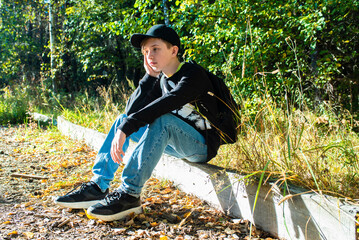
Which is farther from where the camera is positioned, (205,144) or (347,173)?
(205,144)

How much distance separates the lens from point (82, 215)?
2.35 m

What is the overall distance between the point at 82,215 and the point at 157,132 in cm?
90

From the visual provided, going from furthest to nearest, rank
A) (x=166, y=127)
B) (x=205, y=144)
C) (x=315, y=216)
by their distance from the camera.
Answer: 1. (x=205, y=144)
2. (x=166, y=127)
3. (x=315, y=216)

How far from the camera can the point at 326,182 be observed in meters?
1.88

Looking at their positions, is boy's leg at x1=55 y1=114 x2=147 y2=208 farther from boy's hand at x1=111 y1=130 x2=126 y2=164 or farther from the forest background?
the forest background

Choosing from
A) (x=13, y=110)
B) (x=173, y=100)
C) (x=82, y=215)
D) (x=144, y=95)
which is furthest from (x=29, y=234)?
(x=13, y=110)

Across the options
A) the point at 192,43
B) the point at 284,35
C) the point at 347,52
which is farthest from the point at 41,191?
the point at 347,52

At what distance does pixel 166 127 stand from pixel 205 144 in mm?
374

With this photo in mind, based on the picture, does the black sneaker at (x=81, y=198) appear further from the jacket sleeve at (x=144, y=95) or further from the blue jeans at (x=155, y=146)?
the jacket sleeve at (x=144, y=95)

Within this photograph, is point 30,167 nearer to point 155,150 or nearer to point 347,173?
point 155,150

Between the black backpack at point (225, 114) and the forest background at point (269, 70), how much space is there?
0.27 feet

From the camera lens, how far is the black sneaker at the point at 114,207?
7.06 ft

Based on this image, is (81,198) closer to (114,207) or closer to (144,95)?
(114,207)

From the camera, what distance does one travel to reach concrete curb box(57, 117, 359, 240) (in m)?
1.59
